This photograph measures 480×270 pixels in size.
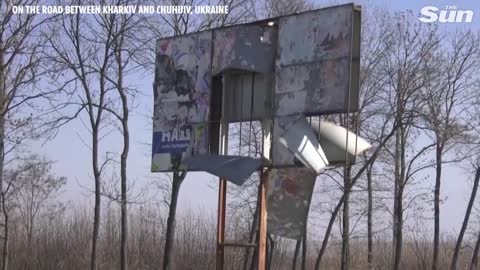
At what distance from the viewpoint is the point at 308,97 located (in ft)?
35.1

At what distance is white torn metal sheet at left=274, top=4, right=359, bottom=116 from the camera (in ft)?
34.1

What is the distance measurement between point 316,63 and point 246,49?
120 centimetres

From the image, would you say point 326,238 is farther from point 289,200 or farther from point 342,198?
point 289,200

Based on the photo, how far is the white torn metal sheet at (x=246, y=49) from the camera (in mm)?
11234

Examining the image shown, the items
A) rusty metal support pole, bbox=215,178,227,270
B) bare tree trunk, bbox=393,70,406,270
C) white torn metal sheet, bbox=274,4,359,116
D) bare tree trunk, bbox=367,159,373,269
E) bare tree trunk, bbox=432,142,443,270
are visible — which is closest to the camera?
white torn metal sheet, bbox=274,4,359,116

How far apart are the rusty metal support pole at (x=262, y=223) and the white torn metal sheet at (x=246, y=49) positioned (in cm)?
150

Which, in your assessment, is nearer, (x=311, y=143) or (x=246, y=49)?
(x=311, y=143)

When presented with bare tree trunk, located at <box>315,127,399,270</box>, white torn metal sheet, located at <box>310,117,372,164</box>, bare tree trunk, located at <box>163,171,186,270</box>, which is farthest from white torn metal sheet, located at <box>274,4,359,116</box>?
bare tree trunk, located at <box>315,127,399,270</box>

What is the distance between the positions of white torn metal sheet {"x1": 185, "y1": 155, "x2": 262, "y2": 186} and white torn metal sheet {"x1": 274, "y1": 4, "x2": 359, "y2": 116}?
80 cm

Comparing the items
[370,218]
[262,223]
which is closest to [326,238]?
[370,218]

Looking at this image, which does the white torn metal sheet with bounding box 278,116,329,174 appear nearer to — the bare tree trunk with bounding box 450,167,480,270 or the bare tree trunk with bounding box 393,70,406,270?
the bare tree trunk with bounding box 393,70,406,270

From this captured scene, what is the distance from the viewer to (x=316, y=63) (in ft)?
34.9

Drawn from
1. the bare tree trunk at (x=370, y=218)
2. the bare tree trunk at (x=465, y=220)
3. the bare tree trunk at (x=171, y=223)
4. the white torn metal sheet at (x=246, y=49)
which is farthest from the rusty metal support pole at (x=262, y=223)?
the bare tree trunk at (x=465, y=220)

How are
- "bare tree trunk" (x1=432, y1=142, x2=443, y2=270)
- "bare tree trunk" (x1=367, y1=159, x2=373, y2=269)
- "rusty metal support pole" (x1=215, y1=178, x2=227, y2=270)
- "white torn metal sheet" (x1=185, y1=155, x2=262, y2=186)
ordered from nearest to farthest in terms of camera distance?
"white torn metal sheet" (x1=185, y1=155, x2=262, y2=186) < "rusty metal support pole" (x1=215, y1=178, x2=227, y2=270) < "bare tree trunk" (x1=367, y1=159, x2=373, y2=269) < "bare tree trunk" (x1=432, y1=142, x2=443, y2=270)
